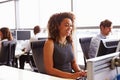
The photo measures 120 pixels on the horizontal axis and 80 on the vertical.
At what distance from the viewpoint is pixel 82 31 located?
16.3 ft

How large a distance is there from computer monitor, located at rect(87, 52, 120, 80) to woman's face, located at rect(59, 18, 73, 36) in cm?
104

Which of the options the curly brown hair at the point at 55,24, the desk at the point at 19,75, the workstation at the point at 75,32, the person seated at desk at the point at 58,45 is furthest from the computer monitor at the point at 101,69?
the curly brown hair at the point at 55,24

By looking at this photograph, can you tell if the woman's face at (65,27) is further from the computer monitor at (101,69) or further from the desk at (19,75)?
the computer monitor at (101,69)

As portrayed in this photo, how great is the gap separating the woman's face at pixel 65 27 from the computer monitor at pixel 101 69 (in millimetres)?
1037

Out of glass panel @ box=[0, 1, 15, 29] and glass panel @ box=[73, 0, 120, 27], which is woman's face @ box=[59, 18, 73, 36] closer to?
glass panel @ box=[73, 0, 120, 27]

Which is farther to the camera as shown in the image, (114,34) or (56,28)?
(114,34)

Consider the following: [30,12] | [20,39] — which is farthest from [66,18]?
[30,12]

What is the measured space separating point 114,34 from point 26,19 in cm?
363

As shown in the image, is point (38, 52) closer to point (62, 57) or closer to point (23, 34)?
point (62, 57)

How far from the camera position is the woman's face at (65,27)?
2.20 m

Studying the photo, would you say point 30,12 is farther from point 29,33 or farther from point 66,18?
point 66,18

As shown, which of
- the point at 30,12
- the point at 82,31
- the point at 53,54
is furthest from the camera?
the point at 30,12

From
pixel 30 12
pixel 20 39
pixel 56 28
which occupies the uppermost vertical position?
pixel 30 12

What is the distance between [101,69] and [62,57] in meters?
1.13
